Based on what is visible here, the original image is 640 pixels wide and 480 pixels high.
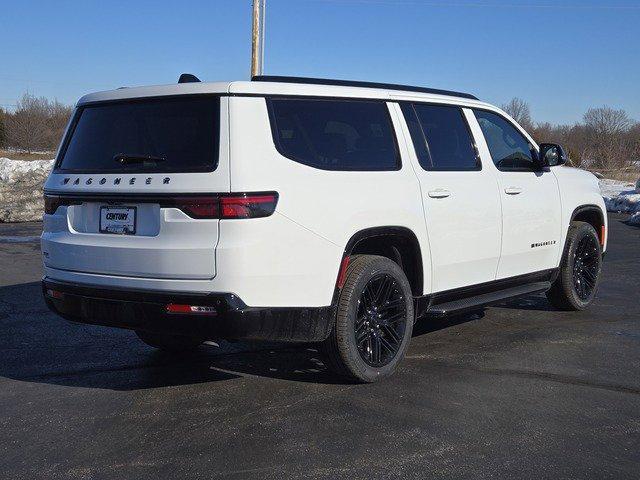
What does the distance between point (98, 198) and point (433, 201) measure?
2299 millimetres

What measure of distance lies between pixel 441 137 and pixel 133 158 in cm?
240

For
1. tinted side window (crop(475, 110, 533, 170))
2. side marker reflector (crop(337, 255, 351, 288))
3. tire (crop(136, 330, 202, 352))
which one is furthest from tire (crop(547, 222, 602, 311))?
tire (crop(136, 330, 202, 352))

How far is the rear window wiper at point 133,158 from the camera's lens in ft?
14.6

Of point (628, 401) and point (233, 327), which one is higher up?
point (233, 327)

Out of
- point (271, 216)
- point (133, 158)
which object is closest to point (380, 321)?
point (271, 216)

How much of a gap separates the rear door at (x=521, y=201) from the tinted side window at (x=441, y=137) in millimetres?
214

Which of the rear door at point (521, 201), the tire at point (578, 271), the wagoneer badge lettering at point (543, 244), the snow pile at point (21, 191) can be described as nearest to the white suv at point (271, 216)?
the rear door at point (521, 201)

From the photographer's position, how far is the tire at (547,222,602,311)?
7125 millimetres

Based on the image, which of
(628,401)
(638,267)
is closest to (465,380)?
(628,401)

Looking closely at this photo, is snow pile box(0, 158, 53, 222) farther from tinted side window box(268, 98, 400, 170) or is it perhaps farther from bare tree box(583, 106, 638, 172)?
bare tree box(583, 106, 638, 172)

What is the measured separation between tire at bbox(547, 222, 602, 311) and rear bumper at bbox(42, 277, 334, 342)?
3382mm

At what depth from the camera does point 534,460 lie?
12.3ft

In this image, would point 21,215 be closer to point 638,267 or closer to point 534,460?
point 638,267

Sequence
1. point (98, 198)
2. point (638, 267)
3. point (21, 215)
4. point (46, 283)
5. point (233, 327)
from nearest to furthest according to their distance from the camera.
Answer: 1. point (233, 327)
2. point (98, 198)
3. point (46, 283)
4. point (638, 267)
5. point (21, 215)
